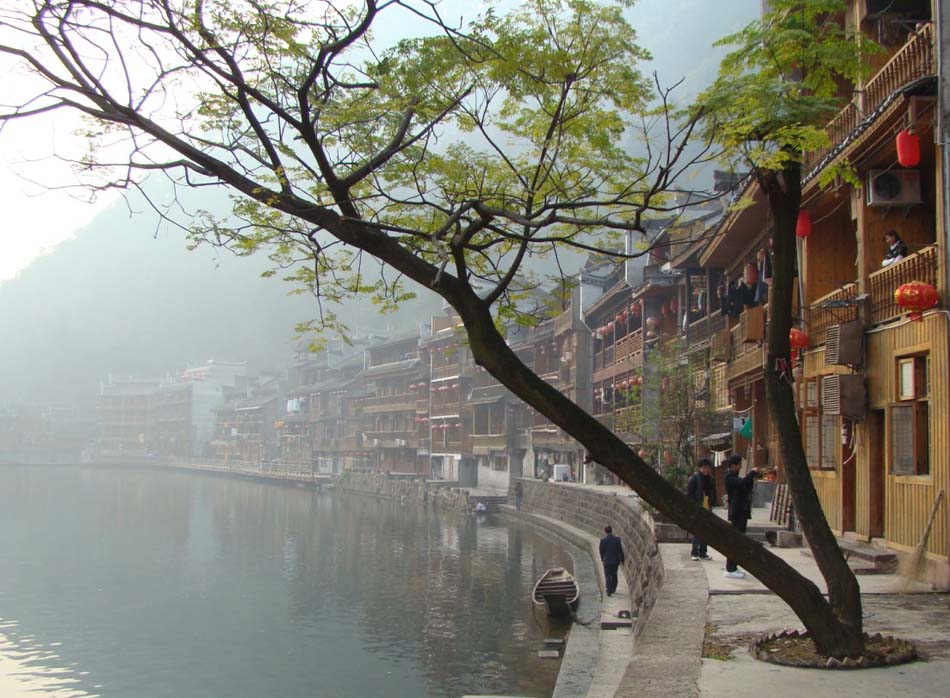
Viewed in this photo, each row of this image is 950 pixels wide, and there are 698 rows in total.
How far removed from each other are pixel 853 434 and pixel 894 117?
493cm

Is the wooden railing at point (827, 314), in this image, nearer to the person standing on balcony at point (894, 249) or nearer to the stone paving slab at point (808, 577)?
the person standing on balcony at point (894, 249)

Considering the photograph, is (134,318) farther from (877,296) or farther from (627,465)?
(627,465)

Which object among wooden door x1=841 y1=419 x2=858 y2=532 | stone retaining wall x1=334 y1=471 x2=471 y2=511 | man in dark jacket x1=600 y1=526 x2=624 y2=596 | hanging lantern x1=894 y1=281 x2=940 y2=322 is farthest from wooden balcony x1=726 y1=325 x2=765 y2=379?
stone retaining wall x1=334 y1=471 x2=471 y2=511

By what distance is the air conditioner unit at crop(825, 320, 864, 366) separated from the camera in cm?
1328

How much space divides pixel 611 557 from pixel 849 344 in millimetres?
8155

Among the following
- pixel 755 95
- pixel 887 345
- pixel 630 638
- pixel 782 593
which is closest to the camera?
pixel 782 593

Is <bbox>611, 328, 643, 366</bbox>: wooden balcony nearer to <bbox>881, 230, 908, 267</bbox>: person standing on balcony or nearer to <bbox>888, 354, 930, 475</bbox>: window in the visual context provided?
<bbox>881, 230, 908, 267</bbox>: person standing on balcony

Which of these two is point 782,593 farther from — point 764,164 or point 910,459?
point 910,459

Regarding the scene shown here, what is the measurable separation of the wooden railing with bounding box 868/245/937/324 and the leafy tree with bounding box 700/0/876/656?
4.05m

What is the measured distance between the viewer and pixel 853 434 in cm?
1415

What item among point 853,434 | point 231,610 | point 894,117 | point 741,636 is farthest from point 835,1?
point 231,610

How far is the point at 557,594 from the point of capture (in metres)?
19.7

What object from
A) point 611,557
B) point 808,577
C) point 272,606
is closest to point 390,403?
point 272,606

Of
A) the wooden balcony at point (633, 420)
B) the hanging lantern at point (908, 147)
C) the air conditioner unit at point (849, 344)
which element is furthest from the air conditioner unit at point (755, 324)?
the hanging lantern at point (908, 147)
